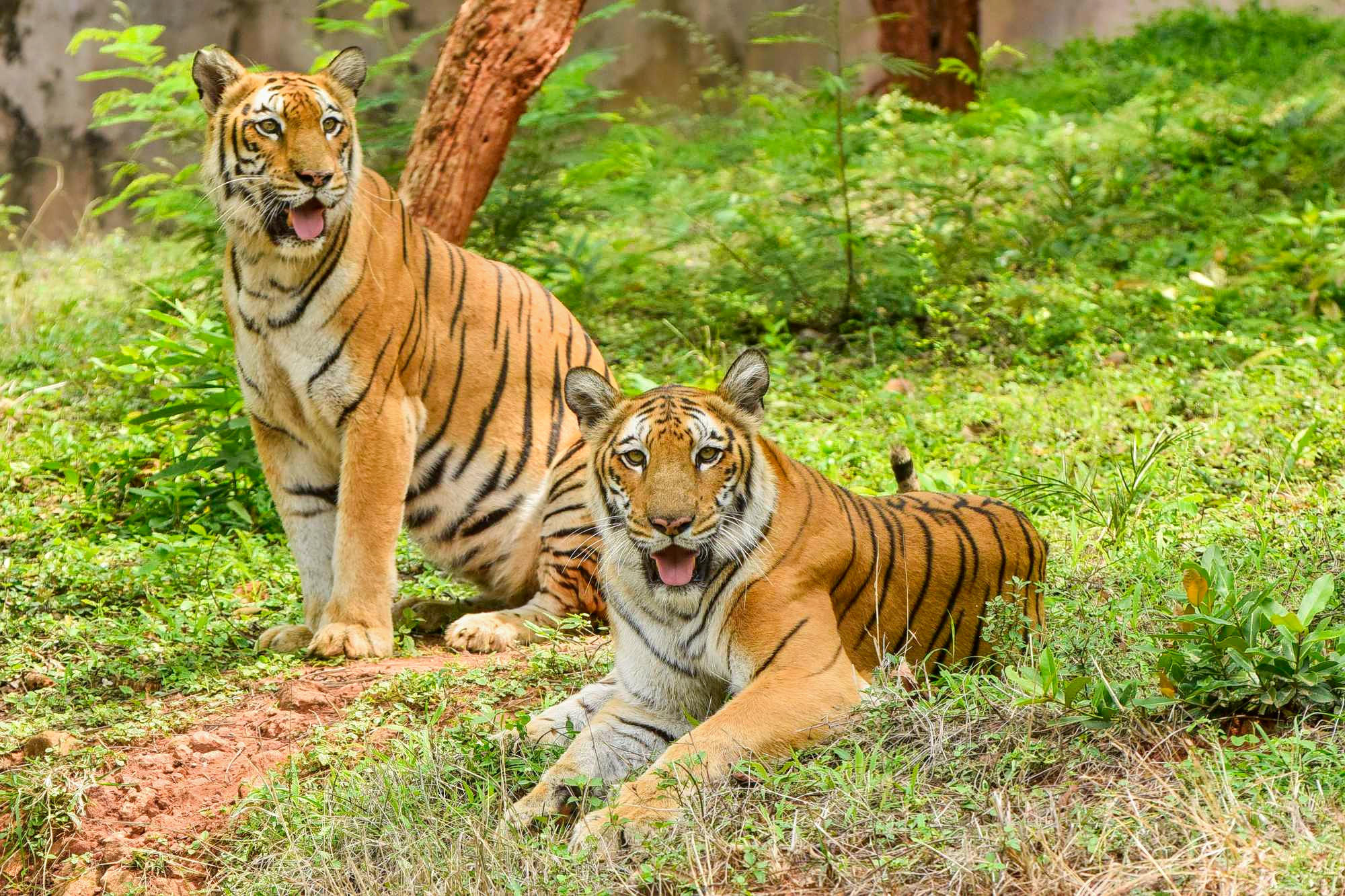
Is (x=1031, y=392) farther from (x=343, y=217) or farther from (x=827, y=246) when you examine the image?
(x=343, y=217)

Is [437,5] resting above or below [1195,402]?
above

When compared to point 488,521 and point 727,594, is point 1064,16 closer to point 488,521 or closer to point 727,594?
point 488,521

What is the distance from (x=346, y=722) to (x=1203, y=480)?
314 centimetres

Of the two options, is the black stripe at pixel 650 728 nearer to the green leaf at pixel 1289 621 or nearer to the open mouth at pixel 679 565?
the open mouth at pixel 679 565

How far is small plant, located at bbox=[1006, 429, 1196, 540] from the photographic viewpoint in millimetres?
4508

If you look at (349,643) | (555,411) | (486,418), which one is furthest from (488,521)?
(349,643)

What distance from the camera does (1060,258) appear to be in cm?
763

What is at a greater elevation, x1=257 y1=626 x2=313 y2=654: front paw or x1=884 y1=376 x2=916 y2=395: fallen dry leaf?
x1=884 y1=376 x2=916 y2=395: fallen dry leaf

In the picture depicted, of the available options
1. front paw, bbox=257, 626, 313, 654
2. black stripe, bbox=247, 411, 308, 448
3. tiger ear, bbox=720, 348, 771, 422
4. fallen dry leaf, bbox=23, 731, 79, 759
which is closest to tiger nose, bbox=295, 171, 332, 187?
black stripe, bbox=247, 411, 308, 448

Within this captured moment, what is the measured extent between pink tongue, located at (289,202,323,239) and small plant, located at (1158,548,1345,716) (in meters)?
2.64

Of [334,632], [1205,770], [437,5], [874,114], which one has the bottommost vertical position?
[334,632]

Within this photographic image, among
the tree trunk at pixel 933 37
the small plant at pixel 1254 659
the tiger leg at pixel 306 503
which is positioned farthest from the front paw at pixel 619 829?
the tree trunk at pixel 933 37

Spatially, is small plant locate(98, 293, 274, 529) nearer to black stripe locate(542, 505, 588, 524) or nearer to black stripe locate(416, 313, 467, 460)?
black stripe locate(416, 313, 467, 460)

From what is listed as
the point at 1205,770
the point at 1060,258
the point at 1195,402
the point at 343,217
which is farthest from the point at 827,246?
the point at 1205,770
